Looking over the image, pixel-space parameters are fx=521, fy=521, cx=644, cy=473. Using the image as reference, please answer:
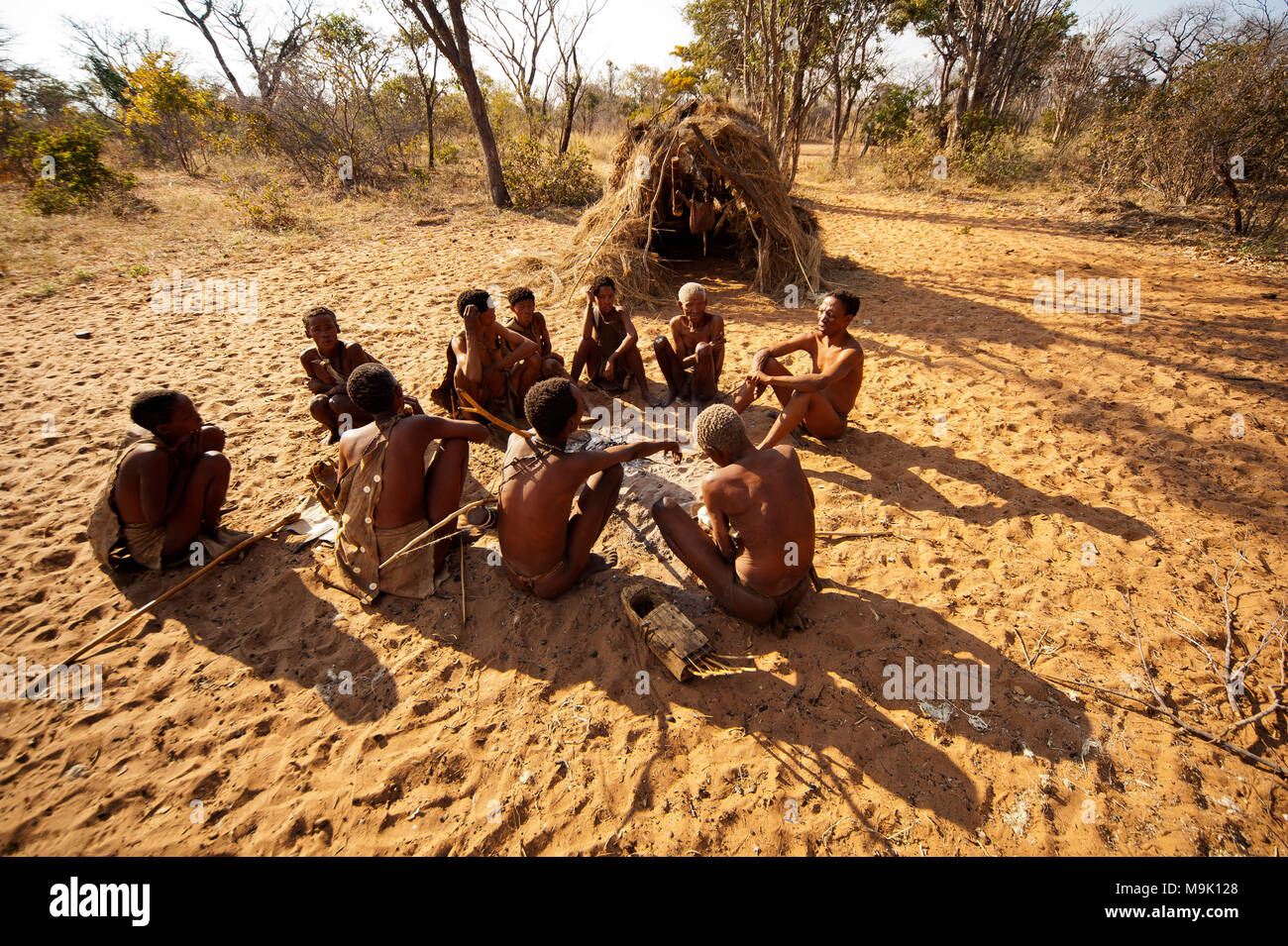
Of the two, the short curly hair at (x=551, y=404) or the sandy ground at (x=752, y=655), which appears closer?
the sandy ground at (x=752, y=655)

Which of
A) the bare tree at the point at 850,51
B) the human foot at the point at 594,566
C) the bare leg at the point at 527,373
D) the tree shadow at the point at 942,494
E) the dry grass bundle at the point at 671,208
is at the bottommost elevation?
the human foot at the point at 594,566

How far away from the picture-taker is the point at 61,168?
10094 millimetres

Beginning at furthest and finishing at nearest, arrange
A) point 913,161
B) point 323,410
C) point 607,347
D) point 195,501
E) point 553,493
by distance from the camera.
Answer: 1. point 913,161
2. point 607,347
3. point 323,410
4. point 195,501
5. point 553,493

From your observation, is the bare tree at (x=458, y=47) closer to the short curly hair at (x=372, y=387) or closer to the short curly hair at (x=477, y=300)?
the short curly hair at (x=477, y=300)


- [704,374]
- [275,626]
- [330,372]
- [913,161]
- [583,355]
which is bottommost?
[275,626]

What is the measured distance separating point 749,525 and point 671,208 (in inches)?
Answer: 282

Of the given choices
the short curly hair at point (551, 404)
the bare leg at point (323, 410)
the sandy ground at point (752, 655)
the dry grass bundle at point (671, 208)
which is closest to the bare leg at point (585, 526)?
the sandy ground at point (752, 655)

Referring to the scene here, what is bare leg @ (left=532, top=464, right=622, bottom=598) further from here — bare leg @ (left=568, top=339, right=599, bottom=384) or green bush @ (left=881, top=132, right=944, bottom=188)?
green bush @ (left=881, top=132, right=944, bottom=188)

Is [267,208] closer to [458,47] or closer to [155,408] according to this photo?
[458,47]

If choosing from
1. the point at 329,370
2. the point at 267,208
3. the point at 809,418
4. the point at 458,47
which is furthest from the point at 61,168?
the point at 809,418

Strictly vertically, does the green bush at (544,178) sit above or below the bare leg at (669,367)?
above

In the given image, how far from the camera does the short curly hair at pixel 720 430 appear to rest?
2.55m

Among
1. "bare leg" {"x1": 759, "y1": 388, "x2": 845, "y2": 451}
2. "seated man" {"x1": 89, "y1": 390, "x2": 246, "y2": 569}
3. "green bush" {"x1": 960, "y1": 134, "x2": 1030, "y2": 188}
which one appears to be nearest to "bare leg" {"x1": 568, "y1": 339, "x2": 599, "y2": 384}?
"bare leg" {"x1": 759, "y1": 388, "x2": 845, "y2": 451}
